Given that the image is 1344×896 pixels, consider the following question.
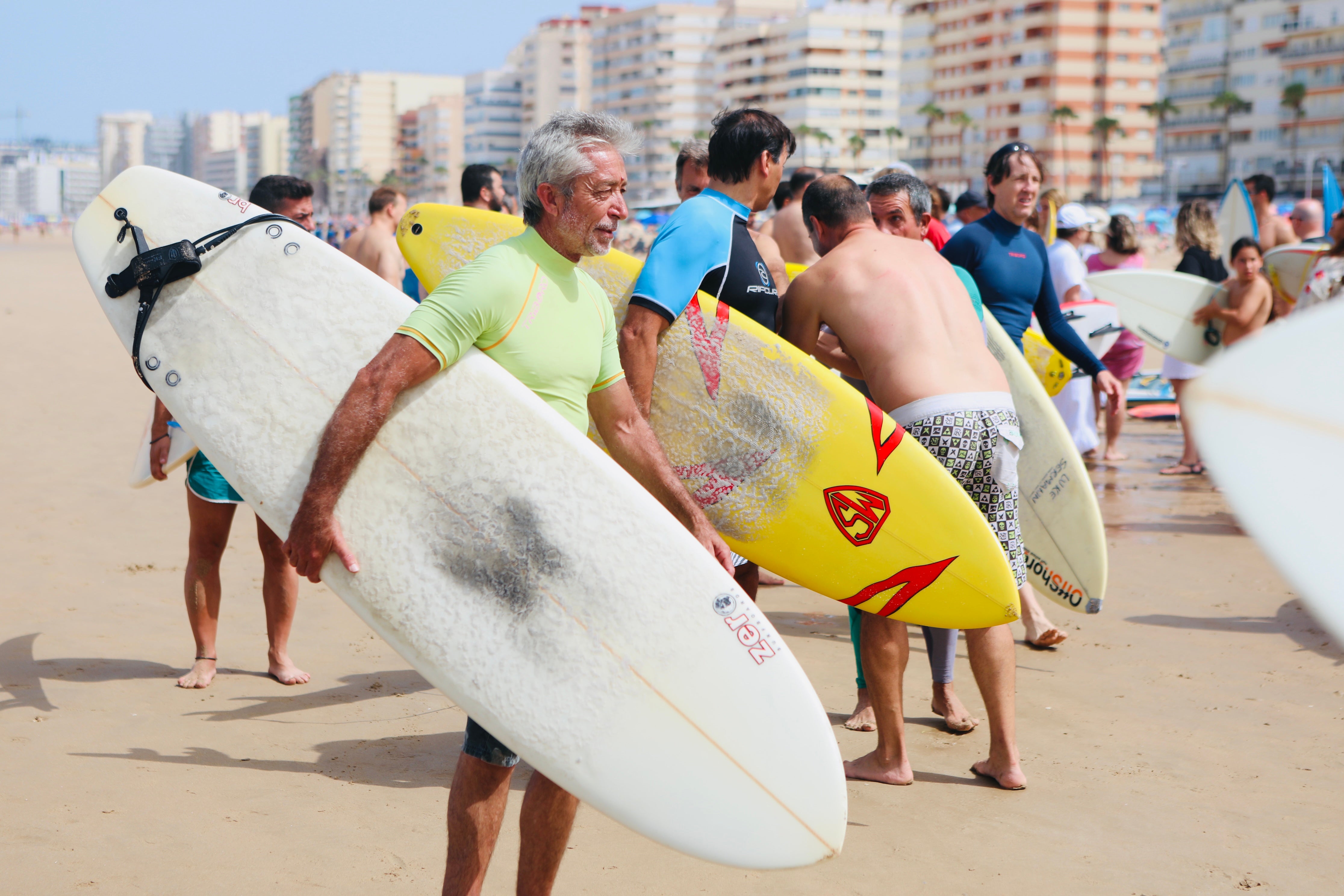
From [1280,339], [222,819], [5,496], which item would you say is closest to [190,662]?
[222,819]

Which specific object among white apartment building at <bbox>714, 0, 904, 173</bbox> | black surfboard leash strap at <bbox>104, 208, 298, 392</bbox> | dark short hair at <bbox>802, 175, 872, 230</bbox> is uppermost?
white apartment building at <bbox>714, 0, 904, 173</bbox>

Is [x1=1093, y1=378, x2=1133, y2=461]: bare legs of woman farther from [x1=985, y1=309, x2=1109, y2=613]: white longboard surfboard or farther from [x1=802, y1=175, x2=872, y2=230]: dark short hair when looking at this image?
[x1=802, y1=175, x2=872, y2=230]: dark short hair

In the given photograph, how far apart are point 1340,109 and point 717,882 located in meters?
88.3

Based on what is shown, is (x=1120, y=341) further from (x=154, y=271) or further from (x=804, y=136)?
(x=804, y=136)

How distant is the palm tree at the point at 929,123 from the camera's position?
99.8 m

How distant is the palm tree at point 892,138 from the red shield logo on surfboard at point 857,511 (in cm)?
10691

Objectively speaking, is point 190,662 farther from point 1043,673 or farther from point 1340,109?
point 1340,109

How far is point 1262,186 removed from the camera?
9016mm

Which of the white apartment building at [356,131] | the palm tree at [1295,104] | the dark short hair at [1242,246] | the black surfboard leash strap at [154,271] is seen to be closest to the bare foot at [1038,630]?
the black surfboard leash strap at [154,271]

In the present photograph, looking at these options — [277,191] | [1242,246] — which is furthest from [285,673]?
[1242,246]

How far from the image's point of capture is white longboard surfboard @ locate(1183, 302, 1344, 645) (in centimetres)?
107

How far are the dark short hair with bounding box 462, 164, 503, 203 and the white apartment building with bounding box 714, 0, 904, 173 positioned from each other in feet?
358

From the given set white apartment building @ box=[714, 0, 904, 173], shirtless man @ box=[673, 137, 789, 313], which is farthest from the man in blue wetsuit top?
white apartment building @ box=[714, 0, 904, 173]

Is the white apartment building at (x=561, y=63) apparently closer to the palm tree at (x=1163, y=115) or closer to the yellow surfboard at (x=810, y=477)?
the palm tree at (x=1163, y=115)
